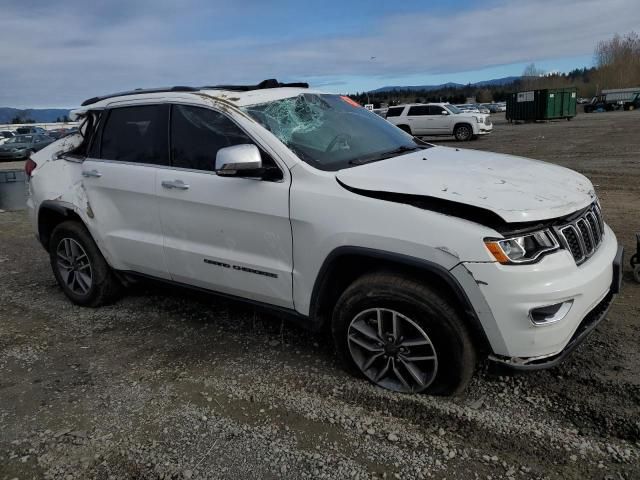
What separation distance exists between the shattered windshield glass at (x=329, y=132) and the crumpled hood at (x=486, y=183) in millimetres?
221

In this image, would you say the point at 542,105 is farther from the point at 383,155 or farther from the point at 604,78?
the point at 604,78

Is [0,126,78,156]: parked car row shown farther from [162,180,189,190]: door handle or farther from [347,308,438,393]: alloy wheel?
[347,308,438,393]: alloy wheel

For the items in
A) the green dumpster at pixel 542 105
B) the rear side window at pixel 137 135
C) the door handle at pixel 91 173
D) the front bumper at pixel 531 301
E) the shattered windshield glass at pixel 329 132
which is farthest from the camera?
the green dumpster at pixel 542 105

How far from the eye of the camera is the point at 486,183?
2955 millimetres

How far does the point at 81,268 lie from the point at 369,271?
2.90 meters

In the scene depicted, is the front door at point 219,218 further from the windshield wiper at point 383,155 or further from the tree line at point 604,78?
the tree line at point 604,78

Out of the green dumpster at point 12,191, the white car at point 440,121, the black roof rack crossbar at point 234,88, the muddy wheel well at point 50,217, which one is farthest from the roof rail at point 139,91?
the white car at point 440,121

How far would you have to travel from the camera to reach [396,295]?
9.54 ft

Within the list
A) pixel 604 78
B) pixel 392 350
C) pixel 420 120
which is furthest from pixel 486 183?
pixel 604 78

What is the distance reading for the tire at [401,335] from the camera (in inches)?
112

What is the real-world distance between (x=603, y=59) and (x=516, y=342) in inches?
4893

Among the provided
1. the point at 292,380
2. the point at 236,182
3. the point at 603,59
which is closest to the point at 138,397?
the point at 292,380

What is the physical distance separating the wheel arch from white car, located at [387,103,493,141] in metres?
21.5

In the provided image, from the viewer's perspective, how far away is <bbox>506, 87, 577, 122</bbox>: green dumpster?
38.4 metres
